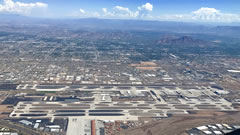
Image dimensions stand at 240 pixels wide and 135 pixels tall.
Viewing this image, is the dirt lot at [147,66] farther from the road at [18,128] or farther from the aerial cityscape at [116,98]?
the road at [18,128]

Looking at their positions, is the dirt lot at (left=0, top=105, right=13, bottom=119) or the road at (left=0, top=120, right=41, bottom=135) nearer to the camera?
the road at (left=0, top=120, right=41, bottom=135)

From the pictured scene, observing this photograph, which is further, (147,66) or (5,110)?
(147,66)

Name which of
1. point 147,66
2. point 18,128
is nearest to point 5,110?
point 18,128

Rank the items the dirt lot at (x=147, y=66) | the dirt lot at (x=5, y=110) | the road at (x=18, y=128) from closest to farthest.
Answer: the road at (x=18, y=128) → the dirt lot at (x=5, y=110) → the dirt lot at (x=147, y=66)

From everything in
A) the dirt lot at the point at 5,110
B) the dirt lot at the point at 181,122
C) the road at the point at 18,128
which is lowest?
the dirt lot at the point at 181,122

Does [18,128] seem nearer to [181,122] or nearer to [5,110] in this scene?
[5,110]

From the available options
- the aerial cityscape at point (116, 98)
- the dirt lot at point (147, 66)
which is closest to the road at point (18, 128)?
the aerial cityscape at point (116, 98)

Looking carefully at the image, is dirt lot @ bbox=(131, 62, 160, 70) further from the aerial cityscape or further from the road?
the road

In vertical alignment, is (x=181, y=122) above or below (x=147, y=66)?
below

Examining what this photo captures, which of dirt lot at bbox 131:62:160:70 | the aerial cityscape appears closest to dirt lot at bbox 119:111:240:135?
the aerial cityscape

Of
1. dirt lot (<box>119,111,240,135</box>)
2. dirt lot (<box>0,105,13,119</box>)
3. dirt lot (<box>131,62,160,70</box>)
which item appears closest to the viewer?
dirt lot (<box>119,111,240,135</box>)
